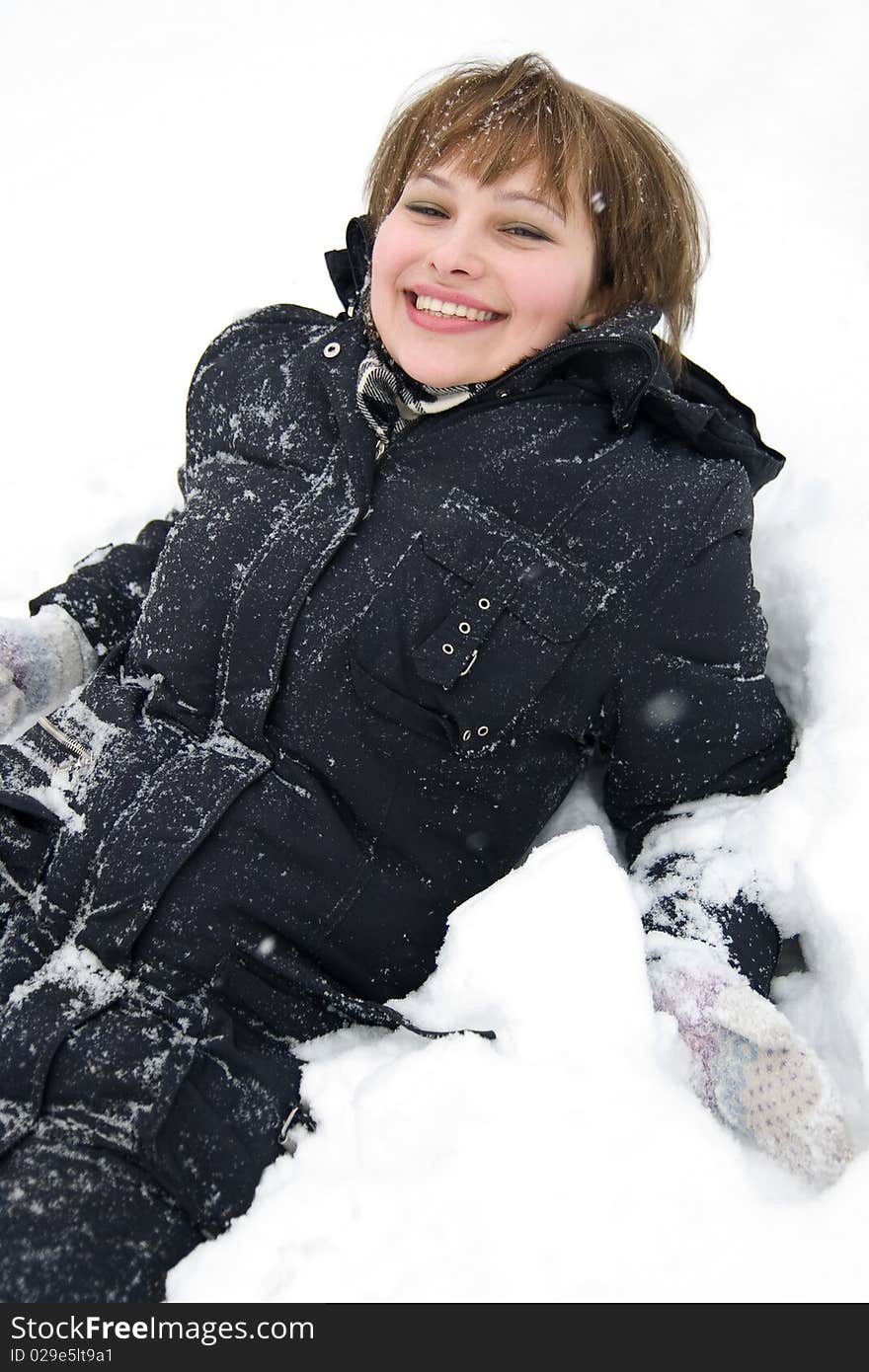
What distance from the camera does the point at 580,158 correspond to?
5.11 ft

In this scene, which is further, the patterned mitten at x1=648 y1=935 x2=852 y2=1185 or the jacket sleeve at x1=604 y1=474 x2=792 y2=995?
the jacket sleeve at x1=604 y1=474 x2=792 y2=995

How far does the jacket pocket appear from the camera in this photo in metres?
1.54

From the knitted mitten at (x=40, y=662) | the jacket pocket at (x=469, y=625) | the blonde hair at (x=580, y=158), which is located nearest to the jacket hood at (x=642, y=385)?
the blonde hair at (x=580, y=158)

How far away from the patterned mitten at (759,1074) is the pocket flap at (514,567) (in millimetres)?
539

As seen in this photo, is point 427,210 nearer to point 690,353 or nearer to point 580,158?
point 580,158

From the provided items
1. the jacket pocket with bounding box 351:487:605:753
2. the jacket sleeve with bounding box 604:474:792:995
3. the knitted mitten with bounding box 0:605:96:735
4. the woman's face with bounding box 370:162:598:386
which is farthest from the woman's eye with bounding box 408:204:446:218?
the knitted mitten with bounding box 0:605:96:735

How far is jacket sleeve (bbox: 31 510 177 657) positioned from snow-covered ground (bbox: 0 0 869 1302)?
0.48m

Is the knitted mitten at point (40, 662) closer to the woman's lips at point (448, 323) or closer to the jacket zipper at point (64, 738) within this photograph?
the jacket zipper at point (64, 738)

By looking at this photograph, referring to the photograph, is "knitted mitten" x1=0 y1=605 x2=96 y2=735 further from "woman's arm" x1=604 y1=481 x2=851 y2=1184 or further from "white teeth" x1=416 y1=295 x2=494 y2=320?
"woman's arm" x1=604 y1=481 x2=851 y2=1184

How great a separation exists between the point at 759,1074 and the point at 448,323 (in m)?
1.15

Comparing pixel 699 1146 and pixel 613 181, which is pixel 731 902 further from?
pixel 613 181

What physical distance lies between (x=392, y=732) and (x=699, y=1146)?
0.71 m

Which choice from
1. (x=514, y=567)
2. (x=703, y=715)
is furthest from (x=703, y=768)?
(x=514, y=567)

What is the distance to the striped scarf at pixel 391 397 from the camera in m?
1.65
